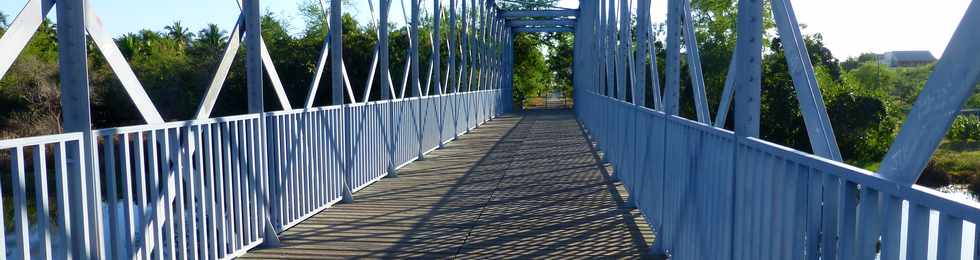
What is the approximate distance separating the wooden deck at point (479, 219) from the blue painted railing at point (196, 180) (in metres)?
0.29

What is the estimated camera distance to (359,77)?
28.7 m

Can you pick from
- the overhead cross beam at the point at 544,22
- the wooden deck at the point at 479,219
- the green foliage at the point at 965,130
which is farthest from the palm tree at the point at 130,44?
the green foliage at the point at 965,130

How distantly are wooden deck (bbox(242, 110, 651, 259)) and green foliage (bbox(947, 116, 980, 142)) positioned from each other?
2781mm

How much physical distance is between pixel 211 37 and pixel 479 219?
25.6m

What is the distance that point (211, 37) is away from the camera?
97.1 feet

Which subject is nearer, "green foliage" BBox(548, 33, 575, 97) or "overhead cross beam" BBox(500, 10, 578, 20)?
"overhead cross beam" BBox(500, 10, 578, 20)

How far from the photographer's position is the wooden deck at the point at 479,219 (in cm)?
536

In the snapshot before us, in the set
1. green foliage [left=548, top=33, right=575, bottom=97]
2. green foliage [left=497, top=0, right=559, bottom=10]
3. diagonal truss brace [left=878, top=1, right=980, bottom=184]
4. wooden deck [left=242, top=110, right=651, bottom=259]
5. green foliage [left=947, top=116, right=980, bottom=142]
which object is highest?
green foliage [left=497, top=0, right=559, bottom=10]

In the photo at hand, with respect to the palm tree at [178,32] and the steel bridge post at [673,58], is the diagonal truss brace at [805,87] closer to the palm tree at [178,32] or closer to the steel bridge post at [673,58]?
the steel bridge post at [673,58]

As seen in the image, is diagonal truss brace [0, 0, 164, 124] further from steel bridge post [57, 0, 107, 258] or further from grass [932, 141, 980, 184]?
grass [932, 141, 980, 184]

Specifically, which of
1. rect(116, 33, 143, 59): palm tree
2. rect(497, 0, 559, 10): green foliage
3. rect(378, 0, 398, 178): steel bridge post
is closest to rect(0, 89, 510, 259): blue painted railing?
rect(378, 0, 398, 178): steel bridge post

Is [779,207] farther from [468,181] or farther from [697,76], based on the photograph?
[468,181]

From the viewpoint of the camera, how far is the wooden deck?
5.36 metres

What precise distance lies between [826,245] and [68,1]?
3107 mm
